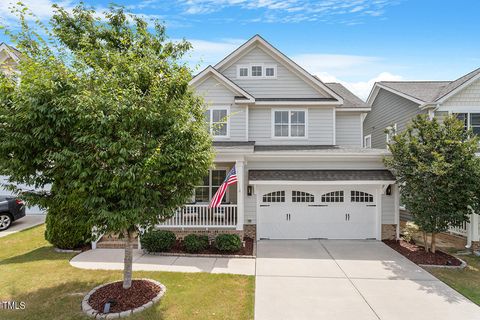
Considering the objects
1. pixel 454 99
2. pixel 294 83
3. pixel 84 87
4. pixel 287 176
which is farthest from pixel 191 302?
pixel 454 99

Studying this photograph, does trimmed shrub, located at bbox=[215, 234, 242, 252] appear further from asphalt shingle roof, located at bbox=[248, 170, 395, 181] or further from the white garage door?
asphalt shingle roof, located at bbox=[248, 170, 395, 181]

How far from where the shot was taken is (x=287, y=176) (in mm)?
11359

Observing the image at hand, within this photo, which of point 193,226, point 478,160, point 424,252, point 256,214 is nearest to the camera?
point 478,160

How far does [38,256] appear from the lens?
366 inches

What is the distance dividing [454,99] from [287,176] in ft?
31.1

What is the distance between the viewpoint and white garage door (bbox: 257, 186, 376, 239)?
11680 mm

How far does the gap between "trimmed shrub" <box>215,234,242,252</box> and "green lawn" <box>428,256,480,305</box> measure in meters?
6.21

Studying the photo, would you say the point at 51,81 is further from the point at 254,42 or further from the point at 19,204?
the point at 19,204

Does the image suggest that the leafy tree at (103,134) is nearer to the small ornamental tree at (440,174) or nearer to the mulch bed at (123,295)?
the mulch bed at (123,295)

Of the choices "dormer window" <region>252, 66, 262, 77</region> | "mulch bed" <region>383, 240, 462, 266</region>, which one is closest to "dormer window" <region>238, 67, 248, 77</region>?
"dormer window" <region>252, 66, 262, 77</region>

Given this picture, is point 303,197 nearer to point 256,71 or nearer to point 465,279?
point 465,279

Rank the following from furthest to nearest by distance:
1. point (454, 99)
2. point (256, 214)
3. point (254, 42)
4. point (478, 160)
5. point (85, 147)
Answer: point (254, 42), point (454, 99), point (256, 214), point (478, 160), point (85, 147)

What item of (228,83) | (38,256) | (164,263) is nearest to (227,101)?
(228,83)

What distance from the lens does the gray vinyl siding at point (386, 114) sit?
15.6m
